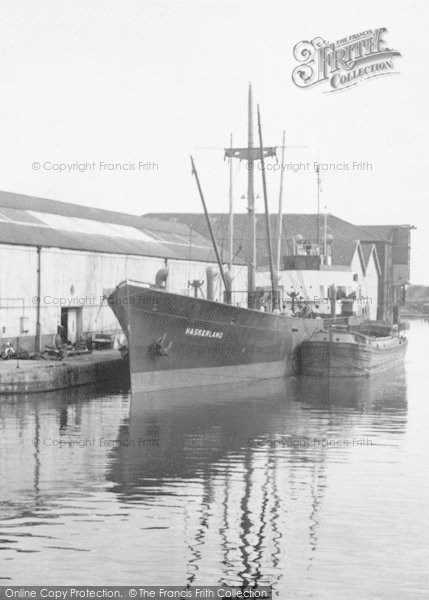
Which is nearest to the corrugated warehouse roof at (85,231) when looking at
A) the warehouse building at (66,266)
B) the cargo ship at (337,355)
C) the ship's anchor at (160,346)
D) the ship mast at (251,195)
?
the warehouse building at (66,266)

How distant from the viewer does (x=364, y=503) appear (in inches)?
696

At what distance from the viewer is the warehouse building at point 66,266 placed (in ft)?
125

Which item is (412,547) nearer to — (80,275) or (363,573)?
(363,573)

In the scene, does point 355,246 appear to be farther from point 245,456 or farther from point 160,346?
point 245,456

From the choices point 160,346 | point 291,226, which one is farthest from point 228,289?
point 291,226

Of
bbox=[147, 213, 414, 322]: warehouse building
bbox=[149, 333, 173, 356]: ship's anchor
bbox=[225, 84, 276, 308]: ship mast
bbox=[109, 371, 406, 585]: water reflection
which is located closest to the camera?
bbox=[109, 371, 406, 585]: water reflection

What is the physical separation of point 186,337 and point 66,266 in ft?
33.3

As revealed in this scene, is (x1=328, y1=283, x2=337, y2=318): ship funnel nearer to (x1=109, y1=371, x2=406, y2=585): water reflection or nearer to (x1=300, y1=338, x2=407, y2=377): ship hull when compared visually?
(x1=300, y1=338, x2=407, y2=377): ship hull

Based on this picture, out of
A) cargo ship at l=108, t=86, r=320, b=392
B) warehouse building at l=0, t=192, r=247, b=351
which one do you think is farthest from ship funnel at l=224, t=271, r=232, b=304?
warehouse building at l=0, t=192, r=247, b=351

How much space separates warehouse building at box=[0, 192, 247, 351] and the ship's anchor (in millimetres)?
3034

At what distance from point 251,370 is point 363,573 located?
2463 centimetres

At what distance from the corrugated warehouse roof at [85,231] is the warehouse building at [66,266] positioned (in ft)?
0.32

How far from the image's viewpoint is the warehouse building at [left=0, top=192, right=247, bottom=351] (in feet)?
125

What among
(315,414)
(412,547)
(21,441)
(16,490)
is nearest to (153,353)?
(315,414)
